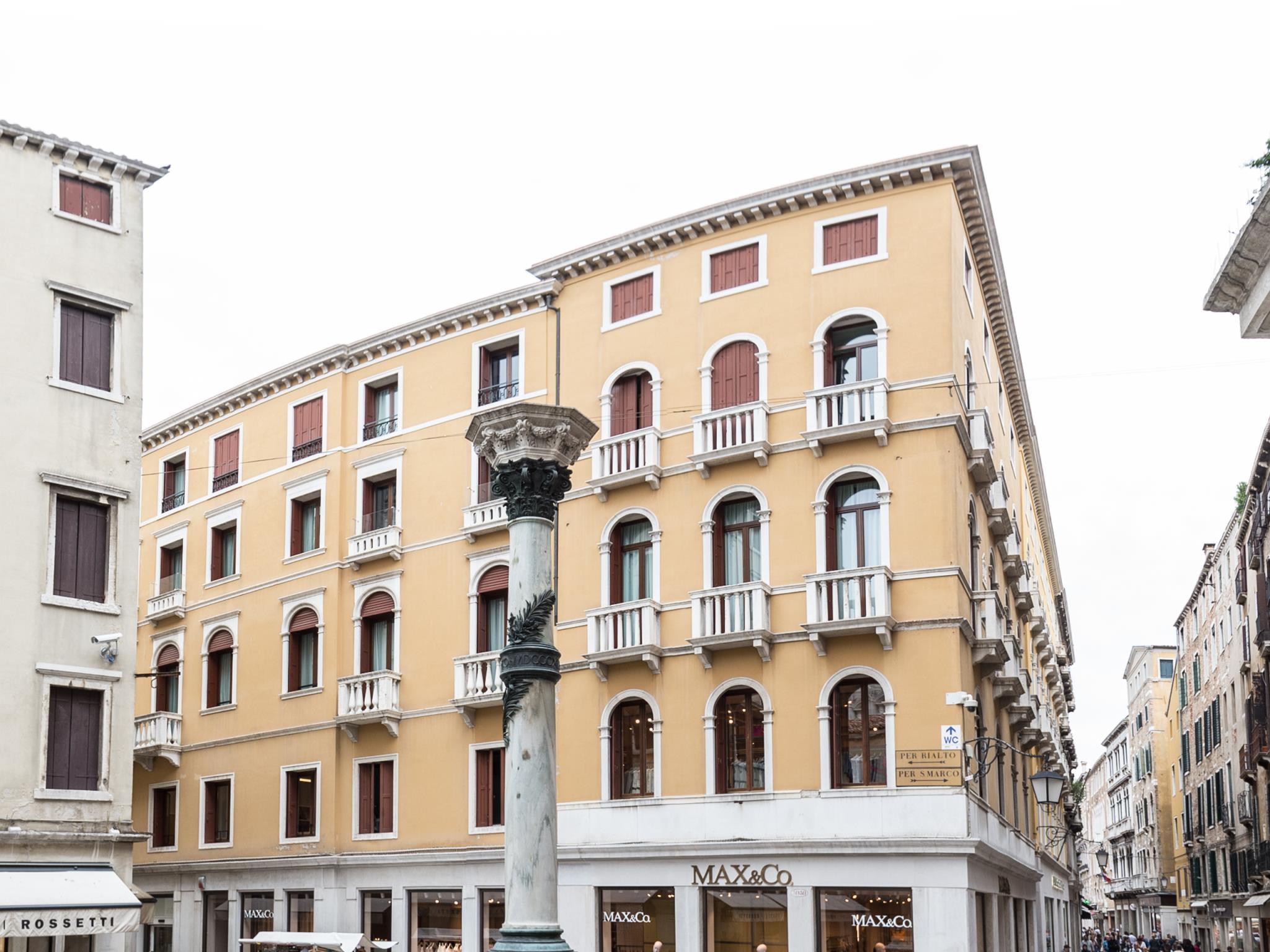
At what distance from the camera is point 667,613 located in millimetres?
29266

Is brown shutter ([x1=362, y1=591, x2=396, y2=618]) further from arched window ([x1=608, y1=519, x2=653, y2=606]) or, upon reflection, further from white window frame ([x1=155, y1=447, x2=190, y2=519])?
white window frame ([x1=155, y1=447, x2=190, y2=519])

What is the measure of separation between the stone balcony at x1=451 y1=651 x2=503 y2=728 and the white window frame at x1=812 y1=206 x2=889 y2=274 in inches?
386

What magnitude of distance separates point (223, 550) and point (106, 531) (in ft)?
40.4

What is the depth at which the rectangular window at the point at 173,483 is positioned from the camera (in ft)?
133

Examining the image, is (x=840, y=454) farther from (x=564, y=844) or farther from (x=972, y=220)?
(x=564, y=844)

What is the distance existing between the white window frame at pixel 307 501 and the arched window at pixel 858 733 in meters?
12.9

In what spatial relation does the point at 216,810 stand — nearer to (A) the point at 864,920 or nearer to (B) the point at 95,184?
(B) the point at 95,184

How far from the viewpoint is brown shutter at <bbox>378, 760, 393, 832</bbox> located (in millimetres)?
33156

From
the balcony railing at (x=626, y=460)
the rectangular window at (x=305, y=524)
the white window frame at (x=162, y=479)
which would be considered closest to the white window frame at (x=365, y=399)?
the rectangular window at (x=305, y=524)

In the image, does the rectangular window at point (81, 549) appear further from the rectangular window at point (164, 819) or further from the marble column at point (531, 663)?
Answer: the rectangular window at point (164, 819)

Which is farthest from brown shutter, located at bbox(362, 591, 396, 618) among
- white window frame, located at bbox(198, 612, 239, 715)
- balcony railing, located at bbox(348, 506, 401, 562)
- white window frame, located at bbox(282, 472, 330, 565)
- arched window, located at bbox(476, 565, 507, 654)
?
white window frame, located at bbox(198, 612, 239, 715)

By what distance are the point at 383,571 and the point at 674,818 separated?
31.1 feet

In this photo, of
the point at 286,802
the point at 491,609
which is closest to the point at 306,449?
the point at 491,609

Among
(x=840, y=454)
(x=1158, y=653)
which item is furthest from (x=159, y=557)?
(x=1158, y=653)
